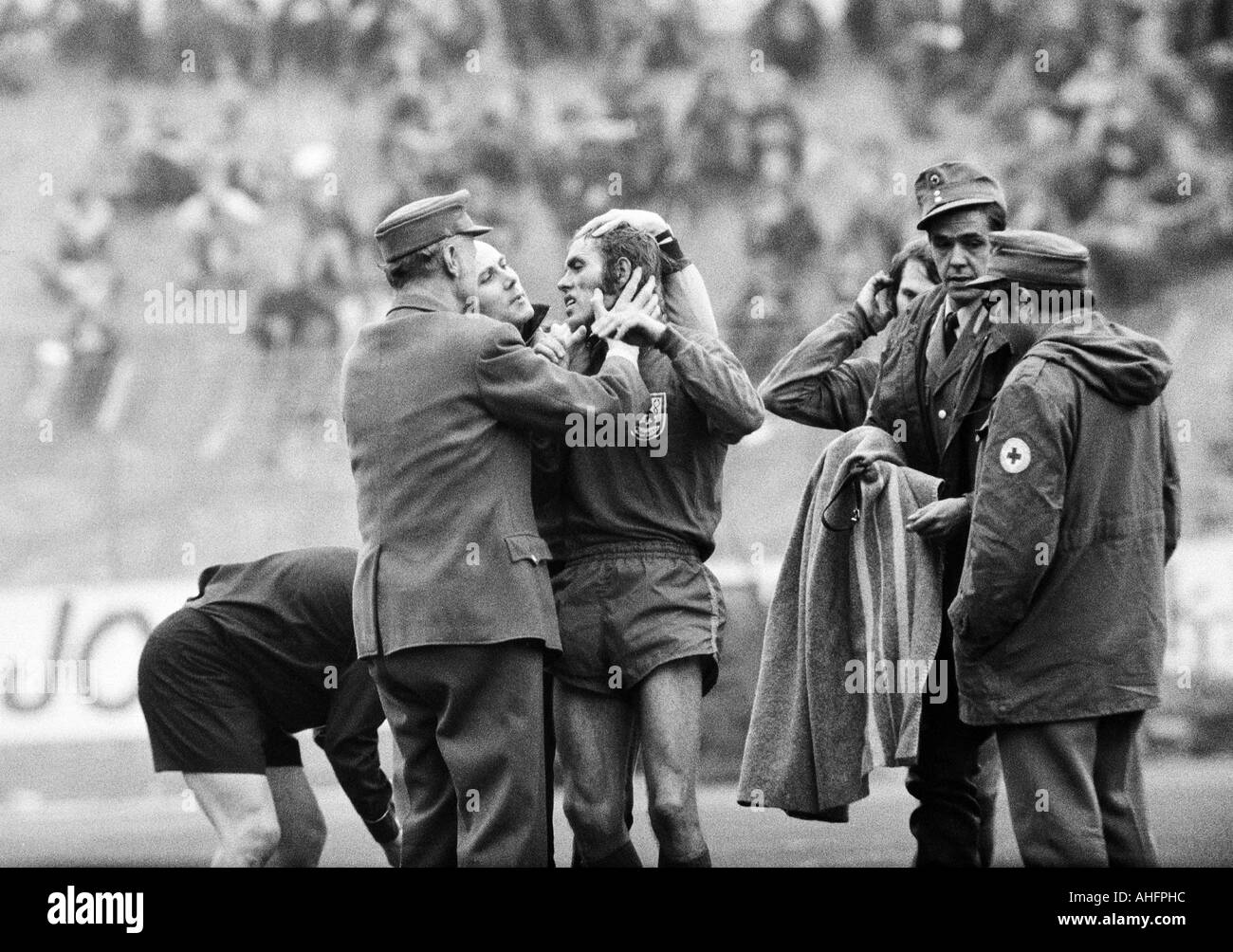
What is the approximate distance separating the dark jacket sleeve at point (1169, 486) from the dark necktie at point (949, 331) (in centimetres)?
Answer: 53

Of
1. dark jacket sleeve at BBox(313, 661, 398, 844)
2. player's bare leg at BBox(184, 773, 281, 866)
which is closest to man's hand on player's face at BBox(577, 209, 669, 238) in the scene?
dark jacket sleeve at BBox(313, 661, 398, 844)

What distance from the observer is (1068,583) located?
441 cm

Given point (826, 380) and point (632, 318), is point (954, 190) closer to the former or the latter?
point (826, 380)

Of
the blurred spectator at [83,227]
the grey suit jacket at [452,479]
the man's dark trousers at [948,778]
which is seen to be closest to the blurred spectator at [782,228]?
the blurred spectator at [83,227]

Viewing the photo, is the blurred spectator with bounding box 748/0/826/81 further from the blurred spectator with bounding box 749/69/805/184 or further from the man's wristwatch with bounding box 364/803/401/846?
the man's wristwatch with bounding box 364/803/401/846

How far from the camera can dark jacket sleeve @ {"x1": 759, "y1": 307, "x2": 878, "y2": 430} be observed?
5258mm

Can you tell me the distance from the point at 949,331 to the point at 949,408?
21cm

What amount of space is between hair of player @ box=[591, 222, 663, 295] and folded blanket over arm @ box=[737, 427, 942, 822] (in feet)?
2.11

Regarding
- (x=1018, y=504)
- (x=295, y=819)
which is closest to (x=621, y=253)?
(x=1018, y=504)

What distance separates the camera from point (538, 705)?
4.51m

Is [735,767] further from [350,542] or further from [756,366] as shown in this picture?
[350,542]

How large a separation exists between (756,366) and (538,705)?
16.5ft

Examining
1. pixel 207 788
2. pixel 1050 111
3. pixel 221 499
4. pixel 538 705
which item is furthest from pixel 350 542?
pixel 538 705

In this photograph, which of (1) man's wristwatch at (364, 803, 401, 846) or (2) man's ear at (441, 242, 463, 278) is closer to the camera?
(2) man's ear at (441, 242, 463, 278)
